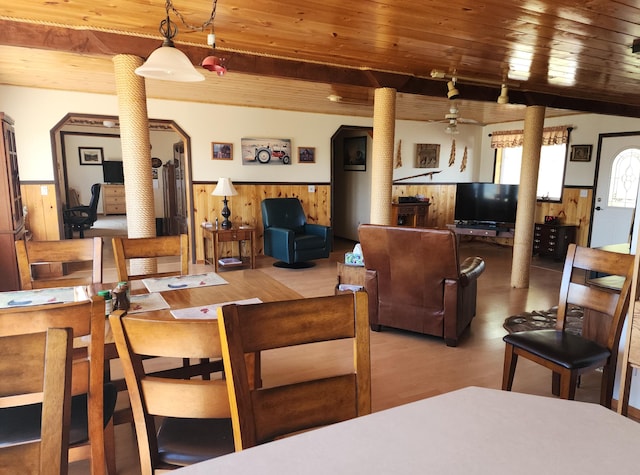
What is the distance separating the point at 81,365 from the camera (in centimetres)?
126

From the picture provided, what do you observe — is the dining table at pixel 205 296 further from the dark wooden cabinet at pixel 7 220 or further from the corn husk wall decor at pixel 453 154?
the corn husk wall decor at pixel 453 154

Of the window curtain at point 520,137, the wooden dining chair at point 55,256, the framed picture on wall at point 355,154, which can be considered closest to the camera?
the wooden dining chair at point 55,256

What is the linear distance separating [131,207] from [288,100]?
3272 mm

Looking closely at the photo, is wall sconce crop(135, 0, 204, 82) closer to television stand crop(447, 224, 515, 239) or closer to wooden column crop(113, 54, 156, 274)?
wooden column crop(113, 54, 156, 274)

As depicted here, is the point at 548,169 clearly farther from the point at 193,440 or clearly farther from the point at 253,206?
the point at 193,440

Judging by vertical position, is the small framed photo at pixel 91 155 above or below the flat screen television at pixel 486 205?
above

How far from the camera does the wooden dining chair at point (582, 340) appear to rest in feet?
6.68

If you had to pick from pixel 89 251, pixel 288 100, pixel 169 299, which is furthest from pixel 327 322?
pixel 288 100

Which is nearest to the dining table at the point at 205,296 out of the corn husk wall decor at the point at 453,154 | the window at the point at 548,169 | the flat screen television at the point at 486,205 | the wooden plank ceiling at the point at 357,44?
the wooden plank ceiling at the point at 357,44

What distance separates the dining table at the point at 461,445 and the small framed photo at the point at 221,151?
5817 millimetres

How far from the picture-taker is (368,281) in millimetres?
3539

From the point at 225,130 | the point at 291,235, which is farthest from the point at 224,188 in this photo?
the point at 291,235

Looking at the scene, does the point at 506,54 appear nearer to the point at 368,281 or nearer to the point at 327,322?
the point at 368,281

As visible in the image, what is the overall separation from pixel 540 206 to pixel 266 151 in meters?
4.80
